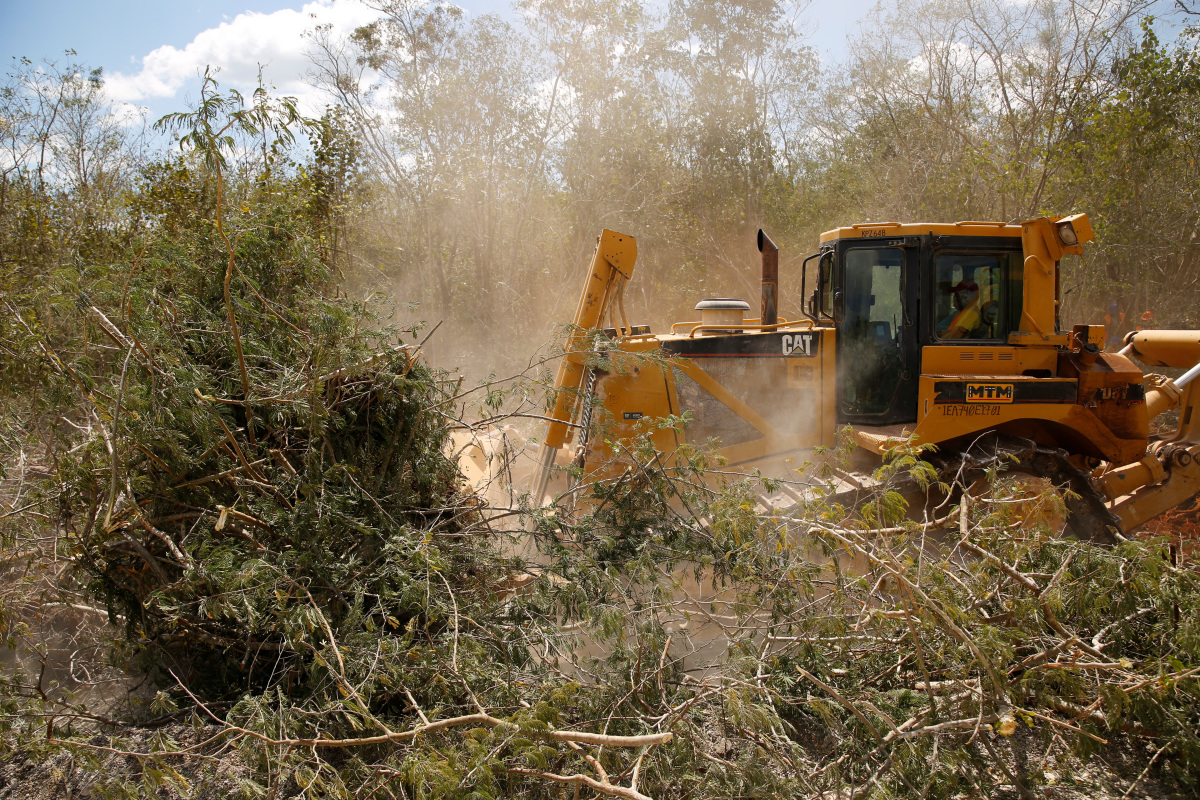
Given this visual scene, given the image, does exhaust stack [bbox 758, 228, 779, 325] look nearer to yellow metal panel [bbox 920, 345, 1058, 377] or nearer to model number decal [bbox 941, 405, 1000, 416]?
yellow metal panel [bbox 920, 345, 1058, 377]

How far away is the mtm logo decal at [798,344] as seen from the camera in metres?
5.40

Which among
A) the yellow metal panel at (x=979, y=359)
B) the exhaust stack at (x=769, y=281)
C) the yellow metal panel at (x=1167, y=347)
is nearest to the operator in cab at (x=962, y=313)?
the yellow metal panel at (x=979, y=359)

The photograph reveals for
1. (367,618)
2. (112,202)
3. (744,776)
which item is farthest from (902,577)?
(112,202)

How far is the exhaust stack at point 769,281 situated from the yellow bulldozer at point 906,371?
0.22 m

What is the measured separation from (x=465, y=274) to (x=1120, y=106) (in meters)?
12.7

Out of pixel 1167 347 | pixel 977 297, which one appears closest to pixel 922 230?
pixel 977 297

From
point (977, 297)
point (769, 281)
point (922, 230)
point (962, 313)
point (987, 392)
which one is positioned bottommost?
point (987, 392)

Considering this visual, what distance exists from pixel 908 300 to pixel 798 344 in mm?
838

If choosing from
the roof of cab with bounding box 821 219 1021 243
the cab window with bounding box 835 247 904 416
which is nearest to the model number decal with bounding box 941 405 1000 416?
the cab window with bounding box 835 247 904 416

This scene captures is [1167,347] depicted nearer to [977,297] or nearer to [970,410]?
[977,297]

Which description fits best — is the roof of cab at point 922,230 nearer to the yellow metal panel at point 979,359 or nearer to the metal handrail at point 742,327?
the metal handrail at point 742,327

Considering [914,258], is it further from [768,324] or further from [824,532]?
[824,532]

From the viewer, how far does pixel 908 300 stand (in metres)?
5.32

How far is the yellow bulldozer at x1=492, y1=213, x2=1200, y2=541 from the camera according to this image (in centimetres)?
525
